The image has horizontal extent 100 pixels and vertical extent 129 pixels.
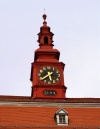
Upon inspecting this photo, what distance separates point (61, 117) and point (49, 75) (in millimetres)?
12859

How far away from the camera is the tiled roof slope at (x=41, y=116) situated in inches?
2269

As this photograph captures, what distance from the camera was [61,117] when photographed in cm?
5856

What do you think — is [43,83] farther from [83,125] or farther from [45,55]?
[83,125]

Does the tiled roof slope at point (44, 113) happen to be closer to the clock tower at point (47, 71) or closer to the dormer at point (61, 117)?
the dormer at point (61, 117)

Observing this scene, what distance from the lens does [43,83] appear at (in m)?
69.4

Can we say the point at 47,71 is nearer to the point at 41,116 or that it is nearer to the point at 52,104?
the point at 52,104

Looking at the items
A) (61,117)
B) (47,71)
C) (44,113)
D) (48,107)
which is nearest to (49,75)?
(47,71)

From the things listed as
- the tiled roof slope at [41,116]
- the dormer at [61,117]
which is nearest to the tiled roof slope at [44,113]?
the tiled roof slope at [41,116]

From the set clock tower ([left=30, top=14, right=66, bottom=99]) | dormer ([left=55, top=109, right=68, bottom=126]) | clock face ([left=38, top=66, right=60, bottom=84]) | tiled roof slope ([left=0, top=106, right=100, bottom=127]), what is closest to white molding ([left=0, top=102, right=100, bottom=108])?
tiled roof slope ([left=0, top=106, right=100, bottom=127])

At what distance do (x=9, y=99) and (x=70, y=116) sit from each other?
790cm

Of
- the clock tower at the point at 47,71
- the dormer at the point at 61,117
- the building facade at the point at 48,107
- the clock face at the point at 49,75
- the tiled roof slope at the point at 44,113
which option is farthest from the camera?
the clock face at the point at 49,75

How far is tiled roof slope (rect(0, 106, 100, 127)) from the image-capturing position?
57625mm

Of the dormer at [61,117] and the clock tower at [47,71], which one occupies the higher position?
the clock tower at [47,71]

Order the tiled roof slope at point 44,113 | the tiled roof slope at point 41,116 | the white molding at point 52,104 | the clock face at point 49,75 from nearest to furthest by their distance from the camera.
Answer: the tiled roof slope at point 44,113, the tiled roof slope at point 41,116, the white molding at point 52,104, the clock face at point 49,75
